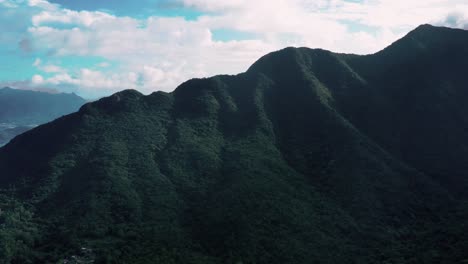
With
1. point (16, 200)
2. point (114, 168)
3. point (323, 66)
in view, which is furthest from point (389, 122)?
point (16, 200)

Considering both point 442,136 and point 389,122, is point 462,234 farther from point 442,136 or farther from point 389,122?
point 389,122

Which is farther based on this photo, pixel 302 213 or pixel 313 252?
pixel 302 213

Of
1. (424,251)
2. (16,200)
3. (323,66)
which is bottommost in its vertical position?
(424,251)

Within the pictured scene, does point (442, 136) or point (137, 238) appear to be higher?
point (442, 136)

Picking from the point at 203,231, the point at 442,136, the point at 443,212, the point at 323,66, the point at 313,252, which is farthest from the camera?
the point at 323,66

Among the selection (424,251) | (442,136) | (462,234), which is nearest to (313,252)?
(424,251)

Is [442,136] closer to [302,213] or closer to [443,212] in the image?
[443,212]

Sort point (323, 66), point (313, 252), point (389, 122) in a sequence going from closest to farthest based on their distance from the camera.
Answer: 1. point (313, 252)
2. point (389, 122)
3. point (323, 66)
